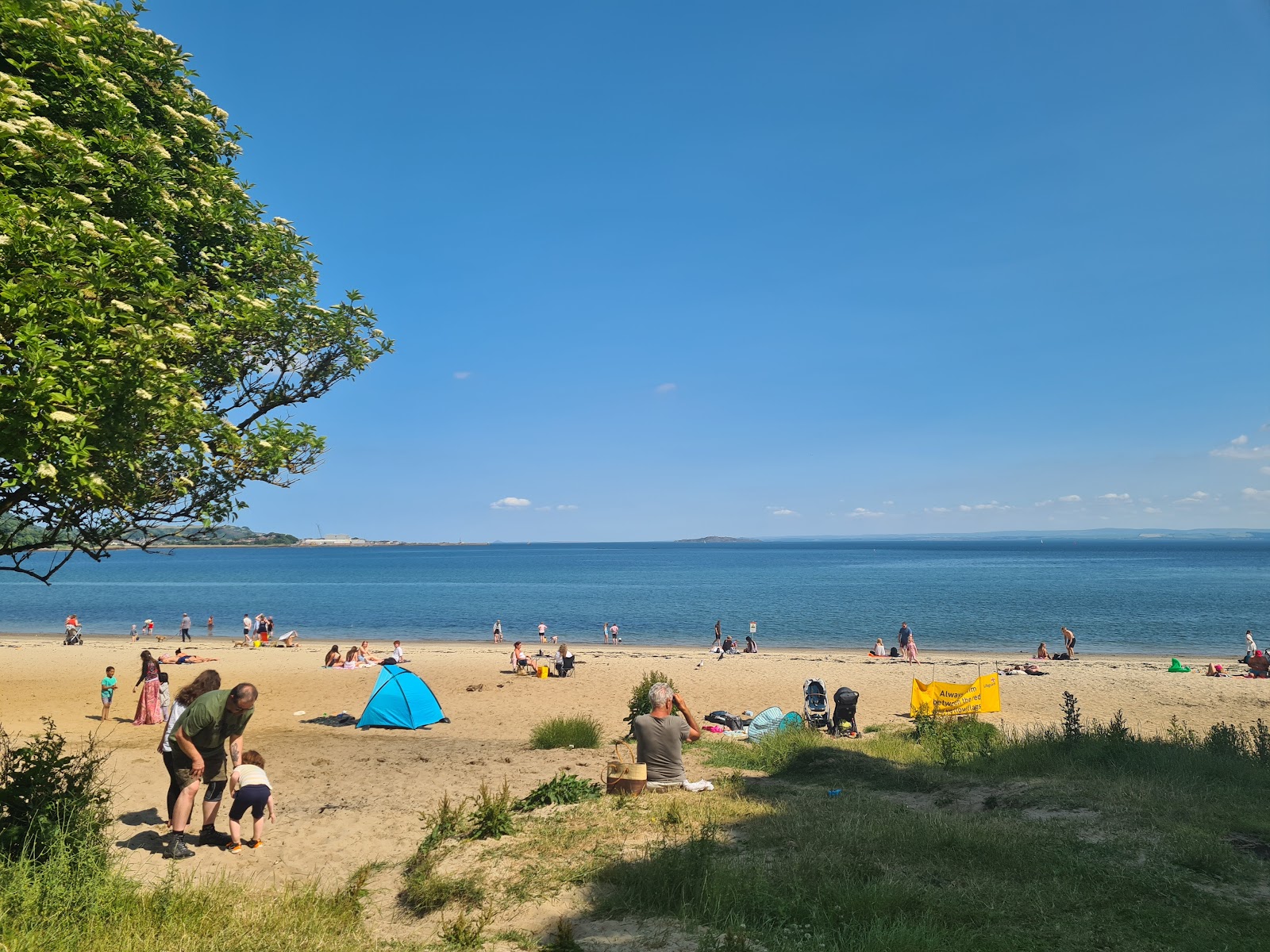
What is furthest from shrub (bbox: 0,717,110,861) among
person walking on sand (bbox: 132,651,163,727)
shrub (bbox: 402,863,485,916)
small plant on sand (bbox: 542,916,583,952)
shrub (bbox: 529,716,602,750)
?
person walking on sand (bbox: 132,651,163,727)

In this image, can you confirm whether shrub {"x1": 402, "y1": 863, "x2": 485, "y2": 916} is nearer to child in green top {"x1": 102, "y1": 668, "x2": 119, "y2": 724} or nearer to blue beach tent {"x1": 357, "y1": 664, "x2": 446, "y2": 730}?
blue beach tent {"x1": 357, "y1": 664, "x2": 446, "y2": 730}

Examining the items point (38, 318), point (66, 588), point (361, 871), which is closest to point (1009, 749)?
point (361, 871)

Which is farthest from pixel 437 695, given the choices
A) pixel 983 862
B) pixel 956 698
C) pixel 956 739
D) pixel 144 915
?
pixel 983 862

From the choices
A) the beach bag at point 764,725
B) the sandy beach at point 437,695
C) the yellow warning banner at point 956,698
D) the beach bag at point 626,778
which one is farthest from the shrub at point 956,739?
the beach bag at point 626,778

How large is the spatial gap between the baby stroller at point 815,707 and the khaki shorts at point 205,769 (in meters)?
12.2

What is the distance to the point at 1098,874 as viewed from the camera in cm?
627

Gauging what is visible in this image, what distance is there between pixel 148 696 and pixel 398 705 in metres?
5.54

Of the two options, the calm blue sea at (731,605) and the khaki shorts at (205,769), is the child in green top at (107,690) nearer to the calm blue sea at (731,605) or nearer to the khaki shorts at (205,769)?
the khaki shorts at (205,769)

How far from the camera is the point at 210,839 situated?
8.09 metres

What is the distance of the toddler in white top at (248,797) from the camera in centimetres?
792

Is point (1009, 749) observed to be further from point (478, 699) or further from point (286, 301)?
point (478, 699)

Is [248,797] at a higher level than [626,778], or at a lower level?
higher

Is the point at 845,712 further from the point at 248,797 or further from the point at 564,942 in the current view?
the point at 564,942

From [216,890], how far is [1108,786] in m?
9.84
